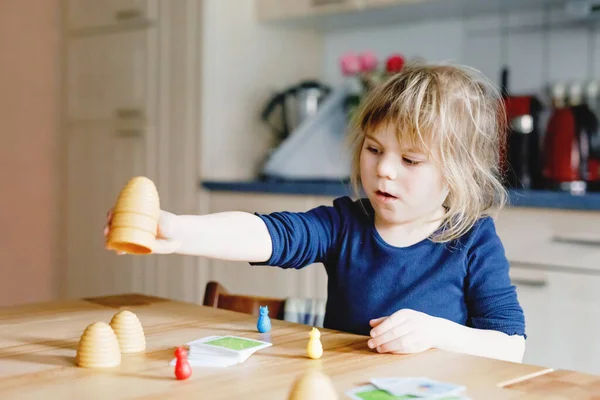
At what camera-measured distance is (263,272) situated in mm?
2584

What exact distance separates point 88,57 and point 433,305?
93.9 inches

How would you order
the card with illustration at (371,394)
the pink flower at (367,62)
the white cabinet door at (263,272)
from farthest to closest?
the pink flower at (367,62), the white cabinet door at (263,272), the card with illustration at (371,394)

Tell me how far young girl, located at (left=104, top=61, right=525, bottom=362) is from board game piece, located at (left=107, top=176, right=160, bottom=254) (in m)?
0.18

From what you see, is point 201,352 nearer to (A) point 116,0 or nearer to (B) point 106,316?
(B) point 106,316

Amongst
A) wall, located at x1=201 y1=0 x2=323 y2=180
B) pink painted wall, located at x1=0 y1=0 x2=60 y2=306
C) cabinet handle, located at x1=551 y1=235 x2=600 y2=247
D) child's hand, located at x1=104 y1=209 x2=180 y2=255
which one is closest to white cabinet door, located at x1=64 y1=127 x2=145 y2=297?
pink painted wall, located at x1=0 y1=0 x2=60 y2=306

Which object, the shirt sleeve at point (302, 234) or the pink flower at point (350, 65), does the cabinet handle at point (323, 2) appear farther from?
the shirt sleeve at point (302, 234)

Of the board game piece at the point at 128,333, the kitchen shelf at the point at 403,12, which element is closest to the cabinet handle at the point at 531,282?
the kitchen shelf at the point at 403,12

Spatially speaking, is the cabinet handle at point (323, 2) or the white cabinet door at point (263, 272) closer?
the white cabinet door at point (263, 272)

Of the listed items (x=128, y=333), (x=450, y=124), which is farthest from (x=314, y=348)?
(x=450, y=124)

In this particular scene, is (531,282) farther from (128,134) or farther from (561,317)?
(128,134)

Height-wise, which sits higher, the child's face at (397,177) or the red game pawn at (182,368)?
the child's face at (397,177)

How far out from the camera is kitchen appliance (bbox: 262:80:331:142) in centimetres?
291

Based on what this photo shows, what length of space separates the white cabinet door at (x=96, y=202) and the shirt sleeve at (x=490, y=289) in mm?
1961

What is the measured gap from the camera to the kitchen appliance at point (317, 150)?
2805mm
